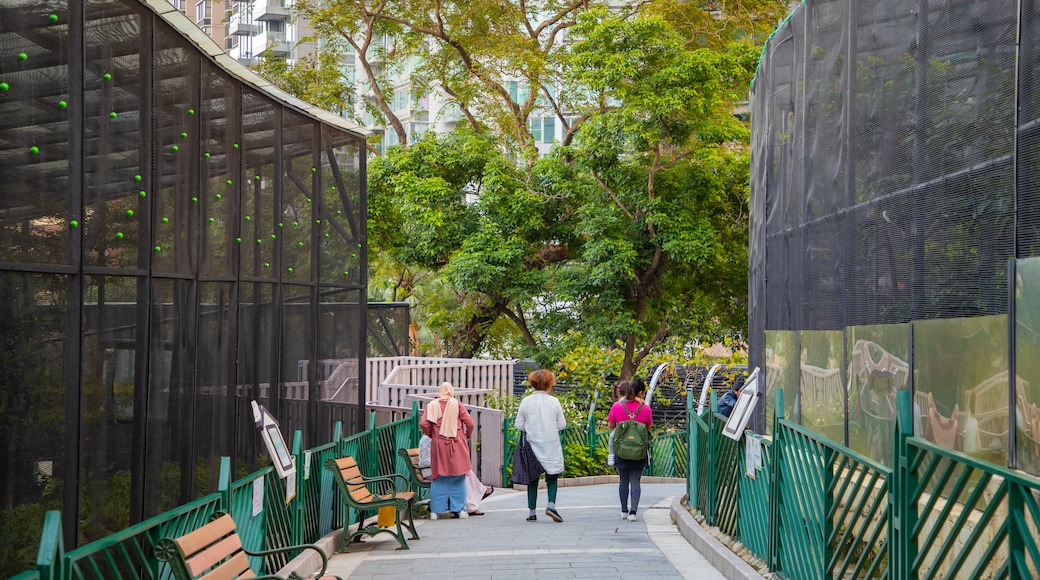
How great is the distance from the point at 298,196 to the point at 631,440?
14.8 ft

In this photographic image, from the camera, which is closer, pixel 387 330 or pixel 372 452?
pixel 372 452

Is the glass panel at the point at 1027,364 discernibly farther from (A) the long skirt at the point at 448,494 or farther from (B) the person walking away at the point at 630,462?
(A) the long skirt at the point at 448,494

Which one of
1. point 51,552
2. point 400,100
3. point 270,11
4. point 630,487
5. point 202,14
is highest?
point 202,14

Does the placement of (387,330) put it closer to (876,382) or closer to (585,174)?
(585,174)

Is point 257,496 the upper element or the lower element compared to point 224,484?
lower

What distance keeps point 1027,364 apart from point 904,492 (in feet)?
4.94

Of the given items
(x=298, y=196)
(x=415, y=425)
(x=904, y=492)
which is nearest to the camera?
(x=904, y=492)

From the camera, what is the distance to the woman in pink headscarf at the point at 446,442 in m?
12.1

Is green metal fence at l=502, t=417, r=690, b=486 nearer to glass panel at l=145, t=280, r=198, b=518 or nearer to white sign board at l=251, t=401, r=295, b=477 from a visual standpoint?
glass panel at l=145, t=280, r=198, b=518

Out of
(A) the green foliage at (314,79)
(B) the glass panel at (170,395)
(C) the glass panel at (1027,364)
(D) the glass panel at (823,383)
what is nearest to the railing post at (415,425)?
(D) the glass panel at (823,383)

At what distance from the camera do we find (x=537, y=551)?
962 cm

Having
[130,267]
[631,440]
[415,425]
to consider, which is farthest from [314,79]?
[130,267]

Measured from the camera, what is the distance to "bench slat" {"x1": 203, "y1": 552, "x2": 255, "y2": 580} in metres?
5.83

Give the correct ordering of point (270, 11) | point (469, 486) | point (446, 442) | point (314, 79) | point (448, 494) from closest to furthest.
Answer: point (446, 442) → point (448, 494) → point (469, 486) → point (314, 79) → point (270, 11)
